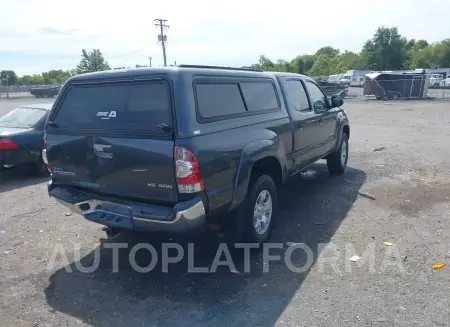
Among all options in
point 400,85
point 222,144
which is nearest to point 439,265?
point 222,144

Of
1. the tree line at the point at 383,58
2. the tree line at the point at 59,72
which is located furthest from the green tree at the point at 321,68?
the tree line at the point at 59,72

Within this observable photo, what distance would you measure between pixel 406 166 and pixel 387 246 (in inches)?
175

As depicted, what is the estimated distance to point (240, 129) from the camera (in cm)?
412

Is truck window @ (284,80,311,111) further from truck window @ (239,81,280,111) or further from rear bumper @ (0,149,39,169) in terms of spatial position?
rear bumper @ (0,149,39,169)

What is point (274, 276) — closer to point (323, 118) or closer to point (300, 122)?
point (300, 122)

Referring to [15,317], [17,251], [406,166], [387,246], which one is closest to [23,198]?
[17,251]

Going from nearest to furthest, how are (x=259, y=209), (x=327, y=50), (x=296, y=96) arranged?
(x=259, y=209), (x=296, y=96), (x=327, y=50)

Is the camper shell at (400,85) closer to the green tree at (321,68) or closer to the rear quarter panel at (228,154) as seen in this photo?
the rear quarter panel at (228,154)

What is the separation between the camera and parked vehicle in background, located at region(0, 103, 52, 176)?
24.6ft

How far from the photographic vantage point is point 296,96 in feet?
18.9

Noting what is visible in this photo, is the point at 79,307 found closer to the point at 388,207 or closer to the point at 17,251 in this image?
the point at 17,251

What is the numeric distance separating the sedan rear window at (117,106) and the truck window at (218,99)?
37 cm

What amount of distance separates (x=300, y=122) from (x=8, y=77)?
334ft

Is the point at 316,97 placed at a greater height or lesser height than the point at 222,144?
greater
